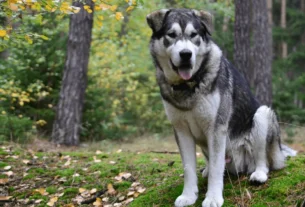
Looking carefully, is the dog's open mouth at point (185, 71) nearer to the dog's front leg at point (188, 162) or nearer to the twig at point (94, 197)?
the dog's front leg at point (188, 162)

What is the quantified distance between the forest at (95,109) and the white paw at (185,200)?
0.06 meters

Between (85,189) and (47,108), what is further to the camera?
(47,108)

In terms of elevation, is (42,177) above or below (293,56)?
below

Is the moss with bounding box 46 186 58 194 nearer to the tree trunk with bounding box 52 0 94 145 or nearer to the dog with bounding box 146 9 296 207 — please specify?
the dog with bounding box 146 9 296 207

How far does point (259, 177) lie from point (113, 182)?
1.87 metres

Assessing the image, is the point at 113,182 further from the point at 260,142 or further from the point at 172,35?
the point at 172,35

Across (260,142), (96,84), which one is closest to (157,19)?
(260,142)

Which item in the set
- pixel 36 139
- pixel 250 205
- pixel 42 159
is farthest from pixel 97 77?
pixel 250 205

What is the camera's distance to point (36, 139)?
8.64m

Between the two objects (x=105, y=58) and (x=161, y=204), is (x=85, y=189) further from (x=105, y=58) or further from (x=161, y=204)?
(x=105, y=58)

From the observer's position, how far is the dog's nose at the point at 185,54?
3.20 meters

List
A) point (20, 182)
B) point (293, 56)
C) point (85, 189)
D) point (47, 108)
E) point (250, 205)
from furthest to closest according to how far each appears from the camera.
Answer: point (293, 56)
point (47, 108)
point (20, 182)
point (85, 189)
point (250, 205)

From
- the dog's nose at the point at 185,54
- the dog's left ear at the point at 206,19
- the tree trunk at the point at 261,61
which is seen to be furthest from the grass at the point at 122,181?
the tree trunk at the point at 261,61

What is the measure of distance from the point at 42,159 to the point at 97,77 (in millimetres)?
5378
